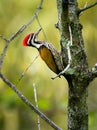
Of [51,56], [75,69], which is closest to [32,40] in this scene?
[51,56]

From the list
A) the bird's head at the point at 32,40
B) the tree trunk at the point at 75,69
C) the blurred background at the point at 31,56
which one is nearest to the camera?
the tree trunk at the point at 75,69

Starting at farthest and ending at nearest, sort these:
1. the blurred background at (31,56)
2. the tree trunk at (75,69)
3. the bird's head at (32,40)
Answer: the blurred background at (31,56) → the bird's head at (32,40) → the tree trunk at (75,69)

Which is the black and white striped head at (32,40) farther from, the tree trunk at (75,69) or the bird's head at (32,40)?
the tree trunk at (75,69)

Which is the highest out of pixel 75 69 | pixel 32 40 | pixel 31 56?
pixel 31 56

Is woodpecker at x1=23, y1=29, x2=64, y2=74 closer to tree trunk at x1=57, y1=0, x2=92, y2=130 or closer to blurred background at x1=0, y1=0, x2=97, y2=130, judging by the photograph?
tree trunk at x1=57, y1=0, x2=92, y2=130

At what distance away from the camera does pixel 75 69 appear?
1867 millimetres

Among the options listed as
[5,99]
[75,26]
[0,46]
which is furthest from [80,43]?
[0,46]

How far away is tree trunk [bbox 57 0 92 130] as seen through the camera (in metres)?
1.85

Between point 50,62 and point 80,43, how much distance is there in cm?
15

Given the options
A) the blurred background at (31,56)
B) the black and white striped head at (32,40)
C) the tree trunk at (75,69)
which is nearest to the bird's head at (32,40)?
the black and white striped head at (32,40)

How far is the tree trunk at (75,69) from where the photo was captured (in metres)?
1.85

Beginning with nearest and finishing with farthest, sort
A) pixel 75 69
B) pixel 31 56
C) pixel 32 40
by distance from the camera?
pixel 75 69
pixel 32 40
pixel 31 56

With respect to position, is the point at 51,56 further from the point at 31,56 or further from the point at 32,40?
the point at 31,56

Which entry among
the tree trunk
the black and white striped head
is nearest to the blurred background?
the black and white striped head
